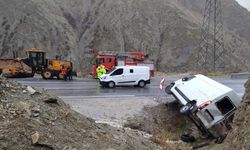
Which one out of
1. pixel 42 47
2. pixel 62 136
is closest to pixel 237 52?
pixel 42 47

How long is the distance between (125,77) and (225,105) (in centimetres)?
1629

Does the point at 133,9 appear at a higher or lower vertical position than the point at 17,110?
higher

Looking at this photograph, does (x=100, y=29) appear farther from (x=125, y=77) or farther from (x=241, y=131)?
(x=241, y=131)

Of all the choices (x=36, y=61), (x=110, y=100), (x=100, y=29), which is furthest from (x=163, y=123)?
(x=100, y=29)

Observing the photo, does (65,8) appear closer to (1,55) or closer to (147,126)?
(1,55)

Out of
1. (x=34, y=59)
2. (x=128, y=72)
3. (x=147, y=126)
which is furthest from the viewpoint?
(x=34, y=59)

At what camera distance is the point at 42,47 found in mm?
71688

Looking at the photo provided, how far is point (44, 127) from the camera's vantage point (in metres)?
10.5

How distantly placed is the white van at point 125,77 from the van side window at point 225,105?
16.2 metres

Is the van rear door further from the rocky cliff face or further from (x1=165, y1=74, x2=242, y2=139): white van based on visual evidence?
the rocky cliff face

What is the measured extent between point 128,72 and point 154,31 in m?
51.2

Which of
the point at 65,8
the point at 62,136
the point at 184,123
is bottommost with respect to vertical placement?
the point at 184,123

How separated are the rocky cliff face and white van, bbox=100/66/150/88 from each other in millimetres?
36103

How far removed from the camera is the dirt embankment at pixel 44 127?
994 centimetres
